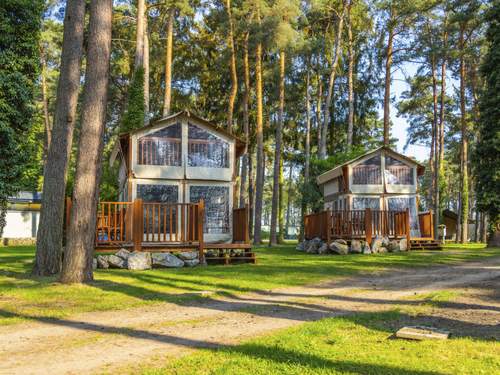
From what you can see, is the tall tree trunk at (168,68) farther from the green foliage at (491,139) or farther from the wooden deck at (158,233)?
the green foliage at (491,139)

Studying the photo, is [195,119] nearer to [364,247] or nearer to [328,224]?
[328,224]

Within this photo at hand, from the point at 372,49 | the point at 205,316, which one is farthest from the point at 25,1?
the point at 372,49

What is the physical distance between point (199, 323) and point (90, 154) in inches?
204

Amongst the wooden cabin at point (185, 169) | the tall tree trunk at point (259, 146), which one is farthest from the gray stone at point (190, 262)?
the tall tree trunk at point (259, 146)

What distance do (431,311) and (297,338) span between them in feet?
8.64

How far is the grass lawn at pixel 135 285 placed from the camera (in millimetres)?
7336

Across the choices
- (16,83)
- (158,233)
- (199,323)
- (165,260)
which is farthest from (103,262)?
(199,323)

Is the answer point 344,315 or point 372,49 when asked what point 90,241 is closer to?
point 344,315

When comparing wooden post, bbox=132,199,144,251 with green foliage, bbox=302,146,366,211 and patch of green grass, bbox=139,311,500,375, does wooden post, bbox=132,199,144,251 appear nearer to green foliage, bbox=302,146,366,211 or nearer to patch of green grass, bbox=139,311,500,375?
patch of green grass, bbox=139,311,500,375

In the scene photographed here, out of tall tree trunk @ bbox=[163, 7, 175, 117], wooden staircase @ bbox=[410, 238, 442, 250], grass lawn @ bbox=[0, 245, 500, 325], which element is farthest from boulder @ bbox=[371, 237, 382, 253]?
tall tree trunk @ bbox=[163, 7, 175, 117]

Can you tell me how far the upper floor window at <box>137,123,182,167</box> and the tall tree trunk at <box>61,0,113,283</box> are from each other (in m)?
7.75

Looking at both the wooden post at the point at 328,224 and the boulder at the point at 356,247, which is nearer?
the boulder at the point at 356,247

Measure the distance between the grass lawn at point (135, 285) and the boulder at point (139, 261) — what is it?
0.50 m

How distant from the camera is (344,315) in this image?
6.61 meters
